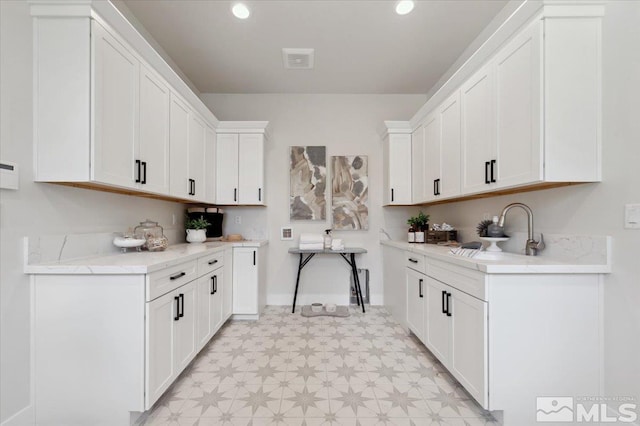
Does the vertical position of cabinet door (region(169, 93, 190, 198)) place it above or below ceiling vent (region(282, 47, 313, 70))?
below

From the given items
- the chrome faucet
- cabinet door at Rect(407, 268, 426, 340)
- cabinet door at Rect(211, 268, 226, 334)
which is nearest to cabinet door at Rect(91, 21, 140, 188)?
cabinet door at Rect(211, 268, 226, 334)

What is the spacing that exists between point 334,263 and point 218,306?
1.61m

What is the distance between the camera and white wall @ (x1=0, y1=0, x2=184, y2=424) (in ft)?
4.43

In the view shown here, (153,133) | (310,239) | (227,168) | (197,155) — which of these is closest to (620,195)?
(310,239)

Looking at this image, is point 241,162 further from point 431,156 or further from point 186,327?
point 431,156

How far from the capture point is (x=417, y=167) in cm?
321

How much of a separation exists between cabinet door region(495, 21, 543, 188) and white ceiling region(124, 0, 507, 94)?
0.92 m

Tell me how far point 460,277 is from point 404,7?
2.18 metres

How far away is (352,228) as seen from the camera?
145 inches

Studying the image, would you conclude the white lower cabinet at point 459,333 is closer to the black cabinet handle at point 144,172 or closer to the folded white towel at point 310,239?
the folded white towel at point 310,239

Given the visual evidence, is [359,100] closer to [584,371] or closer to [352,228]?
[352,228]

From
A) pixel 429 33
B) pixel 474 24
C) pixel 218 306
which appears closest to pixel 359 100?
pixel 429 33

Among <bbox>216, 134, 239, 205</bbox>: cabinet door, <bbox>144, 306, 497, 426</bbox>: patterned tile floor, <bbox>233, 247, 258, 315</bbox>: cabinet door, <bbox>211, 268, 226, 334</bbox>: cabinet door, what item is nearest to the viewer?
<bbox>144, 306, 497, 426</bbox>: patterned tile floor

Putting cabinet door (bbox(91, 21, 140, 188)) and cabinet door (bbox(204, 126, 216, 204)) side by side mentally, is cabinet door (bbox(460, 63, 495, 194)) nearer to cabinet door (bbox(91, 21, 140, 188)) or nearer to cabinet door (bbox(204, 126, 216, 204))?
cabinet door (bbox(91, 21, 140, 188))
